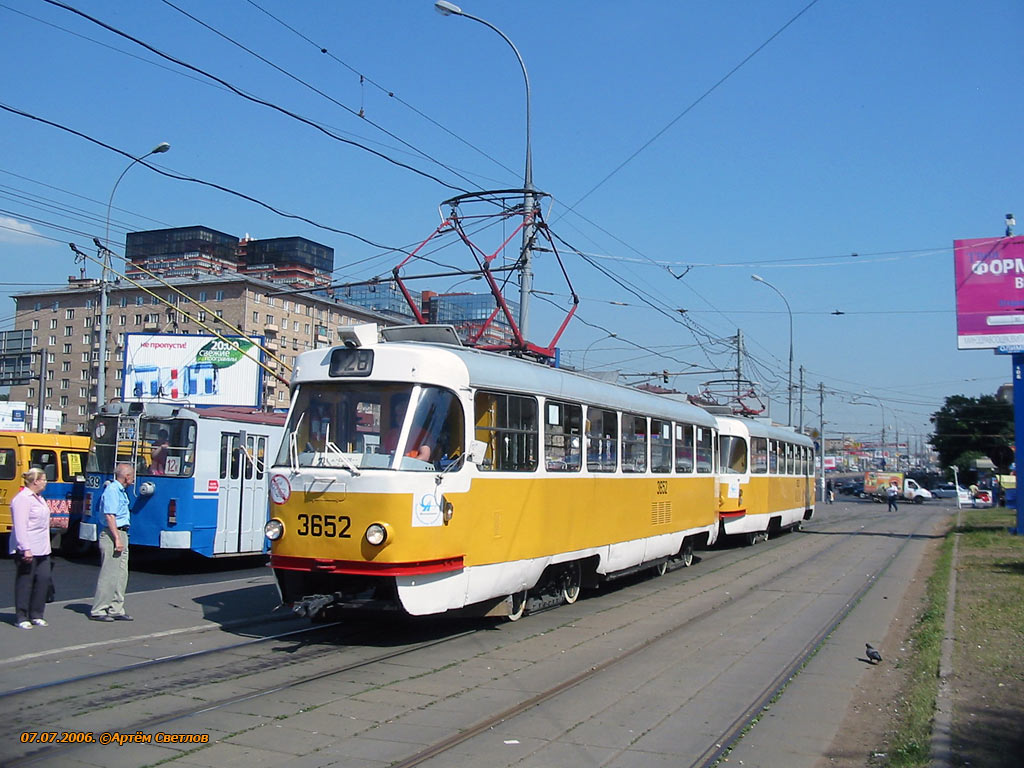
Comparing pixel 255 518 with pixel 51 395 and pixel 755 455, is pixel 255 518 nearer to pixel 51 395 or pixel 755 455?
pixel 755 455

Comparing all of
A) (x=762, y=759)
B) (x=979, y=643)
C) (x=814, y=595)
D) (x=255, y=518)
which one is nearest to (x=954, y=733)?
(x=762, y=759)

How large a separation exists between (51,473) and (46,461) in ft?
0.97

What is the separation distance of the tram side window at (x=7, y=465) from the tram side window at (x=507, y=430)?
40.7 feet

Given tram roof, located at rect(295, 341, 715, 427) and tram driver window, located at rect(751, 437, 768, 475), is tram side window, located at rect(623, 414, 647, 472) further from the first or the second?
tram driver window, located at rect(751, 437, 768, 475)

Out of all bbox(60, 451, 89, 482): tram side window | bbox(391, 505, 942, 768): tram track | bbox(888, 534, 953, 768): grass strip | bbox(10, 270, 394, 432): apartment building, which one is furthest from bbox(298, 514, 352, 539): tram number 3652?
bbox(10, 270, 394, 432): apartment building

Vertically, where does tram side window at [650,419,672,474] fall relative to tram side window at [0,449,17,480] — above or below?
above

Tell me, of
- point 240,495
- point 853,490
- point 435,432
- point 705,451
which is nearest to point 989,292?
point 705,451

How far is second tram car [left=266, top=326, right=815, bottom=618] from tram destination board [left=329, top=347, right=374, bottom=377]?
0.01m

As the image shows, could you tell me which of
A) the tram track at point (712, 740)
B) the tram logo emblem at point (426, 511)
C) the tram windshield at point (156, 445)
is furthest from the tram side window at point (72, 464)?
the tram track at point (712, 740)

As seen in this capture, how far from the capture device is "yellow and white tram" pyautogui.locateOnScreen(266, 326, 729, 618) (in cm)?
863

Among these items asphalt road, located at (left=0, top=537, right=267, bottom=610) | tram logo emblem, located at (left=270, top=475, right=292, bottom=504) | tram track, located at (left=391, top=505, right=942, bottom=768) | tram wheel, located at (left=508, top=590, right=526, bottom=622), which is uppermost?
tram logo emblem, located at (left=270, top=475, right=292, bottom=504)

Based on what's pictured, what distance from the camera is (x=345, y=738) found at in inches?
245

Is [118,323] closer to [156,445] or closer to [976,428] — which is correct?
[156,445]

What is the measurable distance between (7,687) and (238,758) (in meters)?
2.68
